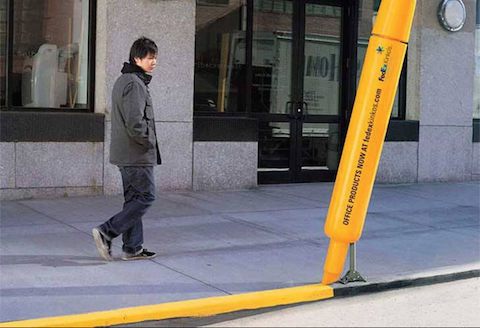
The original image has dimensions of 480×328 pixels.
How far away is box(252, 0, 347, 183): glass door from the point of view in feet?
42.1

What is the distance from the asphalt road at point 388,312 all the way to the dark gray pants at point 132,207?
1.71 metres

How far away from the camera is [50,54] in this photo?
35.9 ft

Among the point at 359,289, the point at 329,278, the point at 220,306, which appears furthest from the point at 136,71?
the point at 359,289

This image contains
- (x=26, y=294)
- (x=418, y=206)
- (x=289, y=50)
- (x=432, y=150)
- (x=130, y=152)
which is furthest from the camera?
(x=432, y=150)

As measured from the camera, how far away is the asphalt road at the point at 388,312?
5.81 meters

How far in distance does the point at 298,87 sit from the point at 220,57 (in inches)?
62.4

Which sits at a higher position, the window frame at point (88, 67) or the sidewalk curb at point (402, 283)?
the window frame at point (88, 67)

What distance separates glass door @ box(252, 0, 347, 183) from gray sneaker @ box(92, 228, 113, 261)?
5780 millimetres

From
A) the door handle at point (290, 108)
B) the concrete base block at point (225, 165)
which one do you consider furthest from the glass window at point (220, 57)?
the door handle at point (290, 108)

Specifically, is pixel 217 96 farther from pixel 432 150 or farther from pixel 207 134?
pixel 432 150

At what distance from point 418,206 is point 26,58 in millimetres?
5705

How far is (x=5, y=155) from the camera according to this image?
10172mm

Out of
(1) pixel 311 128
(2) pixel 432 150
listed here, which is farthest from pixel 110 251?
(2) pixel 432 150

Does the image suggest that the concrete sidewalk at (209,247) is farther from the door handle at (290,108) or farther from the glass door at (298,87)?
the door handle at (290,108)
